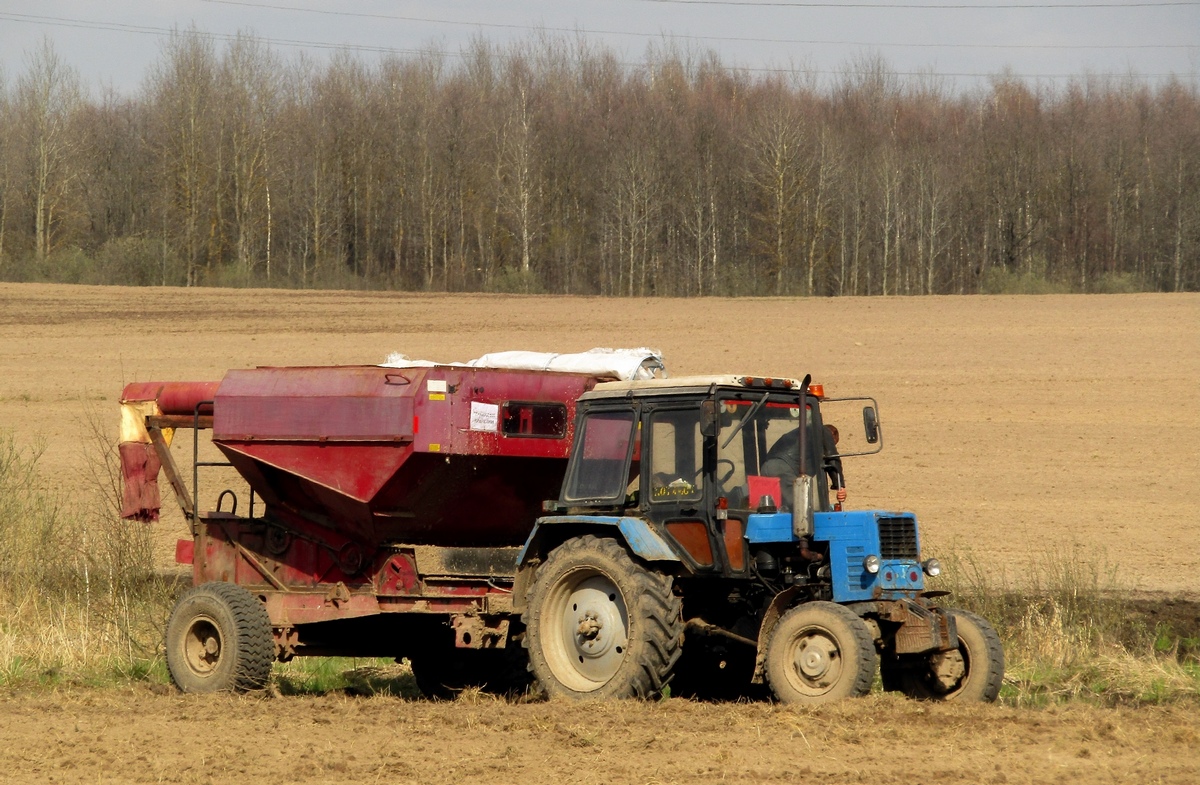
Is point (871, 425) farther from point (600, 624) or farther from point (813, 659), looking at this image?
point (600, 624)

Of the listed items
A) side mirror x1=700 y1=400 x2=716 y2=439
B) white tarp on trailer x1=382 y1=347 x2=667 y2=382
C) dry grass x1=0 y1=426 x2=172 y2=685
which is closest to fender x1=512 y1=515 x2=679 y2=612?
side mirror x1=700 y1=400 x2=716 y2=439

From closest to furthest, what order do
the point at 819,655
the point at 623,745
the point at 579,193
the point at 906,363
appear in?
the point at 623,745
the point at 819,655
the point at 906,363
the point at 579,193

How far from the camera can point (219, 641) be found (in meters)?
11.2

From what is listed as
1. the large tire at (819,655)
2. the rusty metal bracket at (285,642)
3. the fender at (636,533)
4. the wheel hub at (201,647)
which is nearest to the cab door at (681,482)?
the fender at (636,533)

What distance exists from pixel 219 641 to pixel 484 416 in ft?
9.21

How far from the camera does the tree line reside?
56344 mm

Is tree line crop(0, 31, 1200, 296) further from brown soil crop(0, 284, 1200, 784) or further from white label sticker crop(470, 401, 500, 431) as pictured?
white label sticker crop(470, 401, 500, 431)

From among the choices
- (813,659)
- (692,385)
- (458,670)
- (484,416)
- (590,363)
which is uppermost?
(590,363)

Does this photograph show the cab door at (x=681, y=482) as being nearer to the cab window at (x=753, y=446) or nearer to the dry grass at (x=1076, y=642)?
the cab window at (x=753, y=446)

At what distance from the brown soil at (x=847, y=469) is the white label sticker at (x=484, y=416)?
203 cm

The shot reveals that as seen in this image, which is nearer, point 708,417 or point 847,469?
point 708,417

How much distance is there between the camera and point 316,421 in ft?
36.4

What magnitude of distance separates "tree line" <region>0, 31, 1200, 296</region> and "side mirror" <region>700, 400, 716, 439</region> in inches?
1756

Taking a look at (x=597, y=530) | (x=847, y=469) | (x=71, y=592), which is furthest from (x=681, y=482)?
(x=847, y=469)
